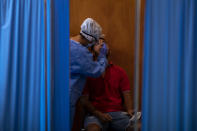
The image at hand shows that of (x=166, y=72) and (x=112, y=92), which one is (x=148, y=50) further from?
(x=112, y=92)

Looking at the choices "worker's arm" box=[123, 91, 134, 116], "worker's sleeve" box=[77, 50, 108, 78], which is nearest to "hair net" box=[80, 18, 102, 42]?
"worker's sleeve" box=[77, 50, 108, 78]

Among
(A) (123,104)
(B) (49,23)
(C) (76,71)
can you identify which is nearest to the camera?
(B) (49,23)

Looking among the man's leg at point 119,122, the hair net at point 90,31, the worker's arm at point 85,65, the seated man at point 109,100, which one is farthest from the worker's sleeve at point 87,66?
the man's leg at point 119,122

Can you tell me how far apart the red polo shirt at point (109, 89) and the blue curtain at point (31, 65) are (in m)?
1.00

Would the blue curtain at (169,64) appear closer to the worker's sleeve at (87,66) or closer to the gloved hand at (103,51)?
the worker's sleeve at (87,66)

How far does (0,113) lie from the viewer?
1.86 metres

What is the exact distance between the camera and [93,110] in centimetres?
273

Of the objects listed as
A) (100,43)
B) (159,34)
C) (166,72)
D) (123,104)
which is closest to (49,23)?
(159,34)

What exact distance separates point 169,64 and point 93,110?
115 centimetres

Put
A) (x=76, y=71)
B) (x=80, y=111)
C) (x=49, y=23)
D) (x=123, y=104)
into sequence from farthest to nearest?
(x=123, y=104)
(x=80, y=111)
(x=76, y=71)
(x=49, y=23)

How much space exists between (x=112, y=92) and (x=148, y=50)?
1184 mm

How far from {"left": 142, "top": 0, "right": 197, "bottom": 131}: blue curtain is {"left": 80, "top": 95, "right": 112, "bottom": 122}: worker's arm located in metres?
0.87

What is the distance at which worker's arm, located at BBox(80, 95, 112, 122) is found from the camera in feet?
8.79

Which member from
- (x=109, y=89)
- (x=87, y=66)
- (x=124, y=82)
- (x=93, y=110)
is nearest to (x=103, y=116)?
(x=93, y=110)
